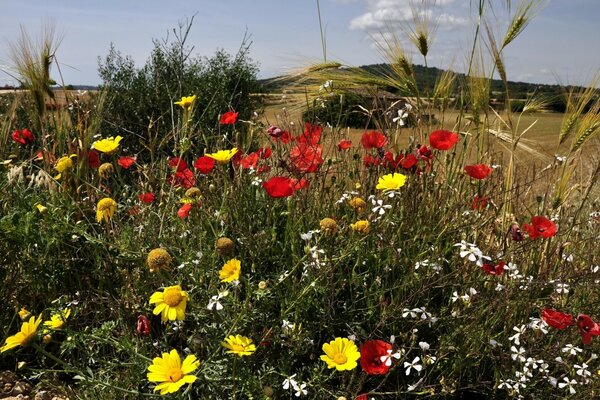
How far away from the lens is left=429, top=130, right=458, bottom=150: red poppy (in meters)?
2.20

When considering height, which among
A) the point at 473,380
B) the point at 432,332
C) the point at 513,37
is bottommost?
the point at 473,380

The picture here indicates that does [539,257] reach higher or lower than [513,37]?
lower

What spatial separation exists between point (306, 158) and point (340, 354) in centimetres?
87

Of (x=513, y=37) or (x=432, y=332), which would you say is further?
(x=513, y=37)

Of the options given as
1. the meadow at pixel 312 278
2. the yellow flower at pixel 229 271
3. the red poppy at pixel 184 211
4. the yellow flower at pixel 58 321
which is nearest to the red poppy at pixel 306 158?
the meadow at pixel 312 278

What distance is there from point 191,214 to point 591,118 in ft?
5.72

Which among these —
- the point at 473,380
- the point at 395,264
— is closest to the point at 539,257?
the point at 473,380

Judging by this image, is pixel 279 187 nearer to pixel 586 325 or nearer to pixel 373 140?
pixel 373 140

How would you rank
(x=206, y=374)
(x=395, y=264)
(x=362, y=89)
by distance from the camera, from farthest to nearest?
1. (x=362, y=89)
2. (x=395, y=264)
3. (x=206, y=374)

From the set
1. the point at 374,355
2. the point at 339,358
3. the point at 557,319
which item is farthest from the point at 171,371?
the point at 557,319

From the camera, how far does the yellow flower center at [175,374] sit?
1.50 m

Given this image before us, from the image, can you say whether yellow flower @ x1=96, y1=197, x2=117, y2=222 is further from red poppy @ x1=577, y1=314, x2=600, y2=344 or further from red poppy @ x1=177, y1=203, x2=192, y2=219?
red poppy @ x1=577, y1=314, x2=600, y2=344

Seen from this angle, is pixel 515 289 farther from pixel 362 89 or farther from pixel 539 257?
pixel 362 89

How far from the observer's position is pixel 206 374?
172 cm
